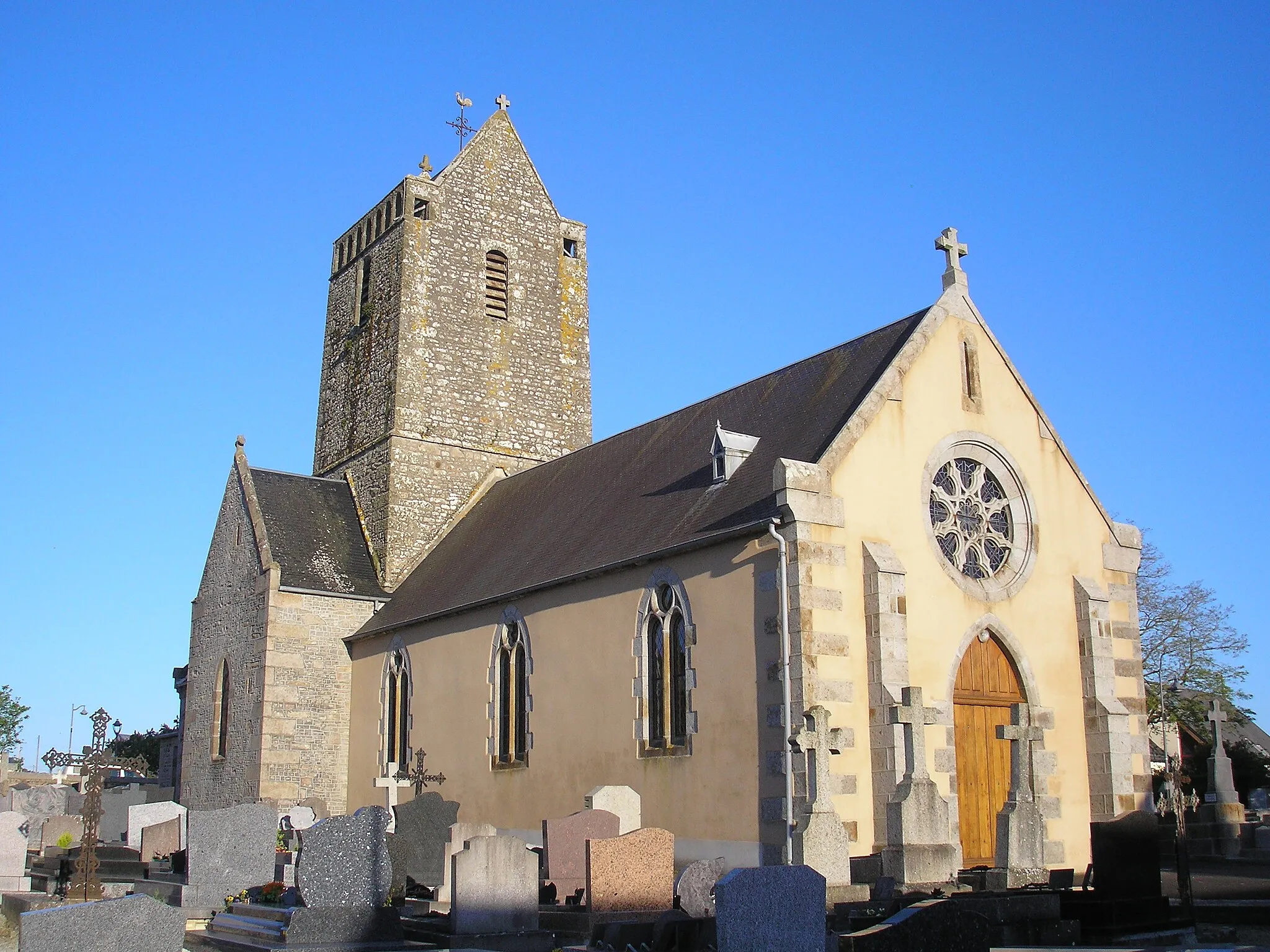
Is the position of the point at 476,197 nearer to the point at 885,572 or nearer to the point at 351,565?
the point at 351,565

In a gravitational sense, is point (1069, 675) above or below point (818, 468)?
below

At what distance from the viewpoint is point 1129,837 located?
13.1m

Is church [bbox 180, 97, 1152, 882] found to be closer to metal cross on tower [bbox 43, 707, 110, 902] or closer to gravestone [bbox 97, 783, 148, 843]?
gravestone [bbox 97, 783, 148, 843]

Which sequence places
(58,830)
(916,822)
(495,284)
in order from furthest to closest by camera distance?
(495,284)
(58,830)
(916,822)

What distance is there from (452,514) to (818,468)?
14623mm

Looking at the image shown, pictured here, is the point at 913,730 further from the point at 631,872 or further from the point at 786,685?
the point at 631,872

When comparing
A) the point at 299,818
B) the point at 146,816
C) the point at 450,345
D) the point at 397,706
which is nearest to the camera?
the point at 299,818

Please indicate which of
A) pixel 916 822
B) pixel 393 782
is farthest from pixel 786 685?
pixel 393 782

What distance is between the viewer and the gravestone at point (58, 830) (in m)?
22.6

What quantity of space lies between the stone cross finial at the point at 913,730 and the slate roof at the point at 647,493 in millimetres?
3000

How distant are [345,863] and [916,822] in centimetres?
656

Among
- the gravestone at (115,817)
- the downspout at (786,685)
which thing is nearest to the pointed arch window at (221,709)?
the gravestone at (115,817)

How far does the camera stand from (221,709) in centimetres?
2844

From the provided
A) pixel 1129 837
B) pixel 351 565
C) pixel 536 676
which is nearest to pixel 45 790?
pixel 351 565
